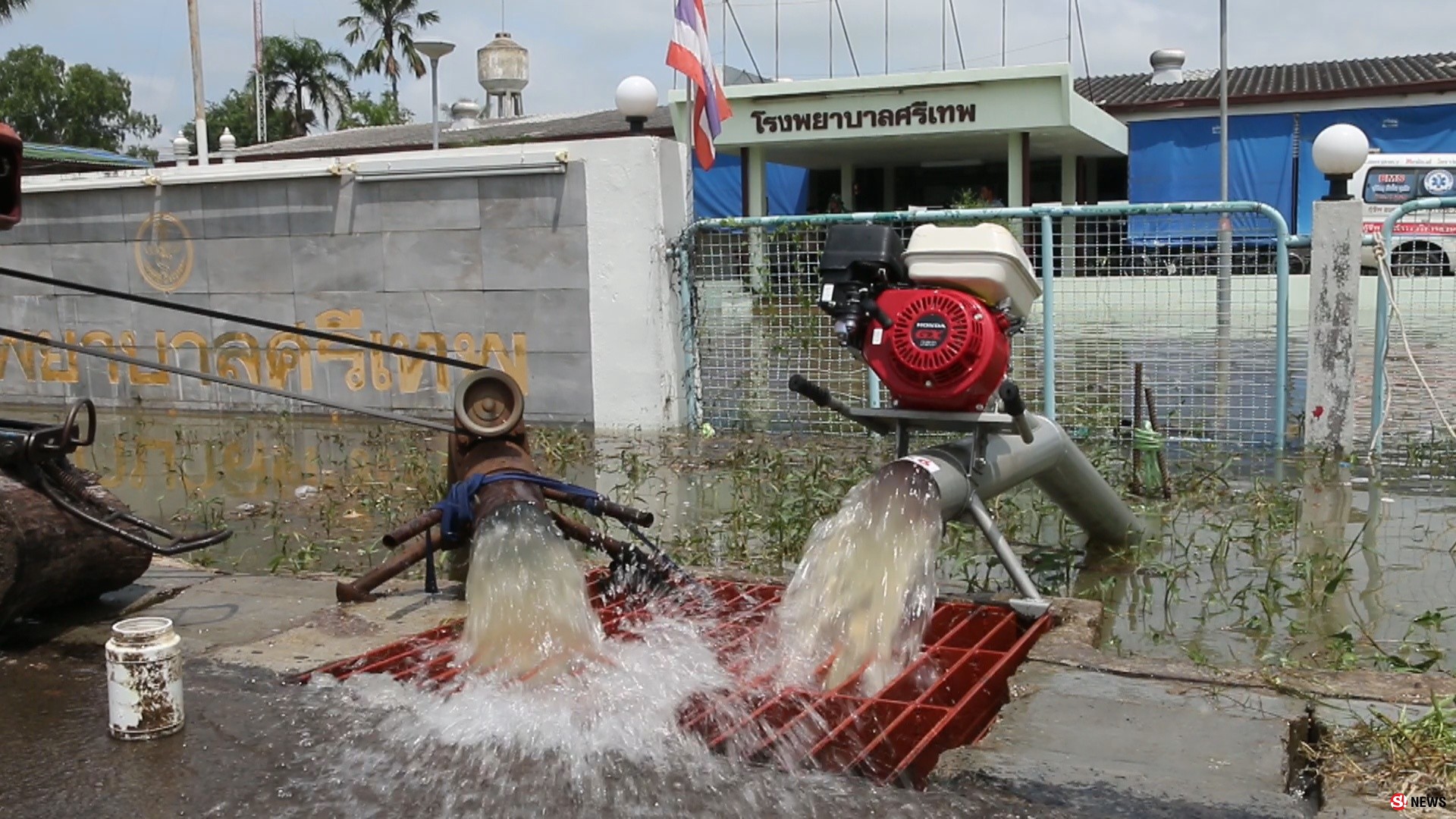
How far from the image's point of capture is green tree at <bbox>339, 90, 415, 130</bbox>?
196 feet

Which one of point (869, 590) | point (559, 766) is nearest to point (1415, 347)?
point (869, 590)

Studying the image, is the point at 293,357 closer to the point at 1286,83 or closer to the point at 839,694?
the point at 839,694

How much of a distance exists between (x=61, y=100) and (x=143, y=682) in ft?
210

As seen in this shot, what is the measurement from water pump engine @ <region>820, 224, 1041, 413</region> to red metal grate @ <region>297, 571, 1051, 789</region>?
79 cm

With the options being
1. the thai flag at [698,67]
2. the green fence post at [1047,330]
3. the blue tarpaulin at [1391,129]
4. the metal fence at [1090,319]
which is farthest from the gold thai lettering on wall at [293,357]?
the blue tarpaulin at [1391,129]

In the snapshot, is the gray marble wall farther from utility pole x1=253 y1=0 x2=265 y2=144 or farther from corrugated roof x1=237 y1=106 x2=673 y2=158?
utility pole x1=253 y1=0 x2=265 y2=144

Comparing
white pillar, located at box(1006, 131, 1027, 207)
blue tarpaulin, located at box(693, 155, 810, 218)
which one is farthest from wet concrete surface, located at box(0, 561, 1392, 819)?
blue tarpaulin, located at box(693, 155, 810, 218)

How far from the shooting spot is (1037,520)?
6.74 metres

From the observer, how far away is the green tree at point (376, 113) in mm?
59731

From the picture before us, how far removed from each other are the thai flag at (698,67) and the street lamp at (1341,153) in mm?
4172

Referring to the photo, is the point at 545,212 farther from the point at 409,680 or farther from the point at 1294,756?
the point at 1294,756

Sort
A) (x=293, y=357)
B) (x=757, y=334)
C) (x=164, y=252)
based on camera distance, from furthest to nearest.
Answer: (x=164, y=252) < (x=293, y=357) < (x=757, y=334)

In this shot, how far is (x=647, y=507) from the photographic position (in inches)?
290

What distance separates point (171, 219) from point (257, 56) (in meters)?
46.0
